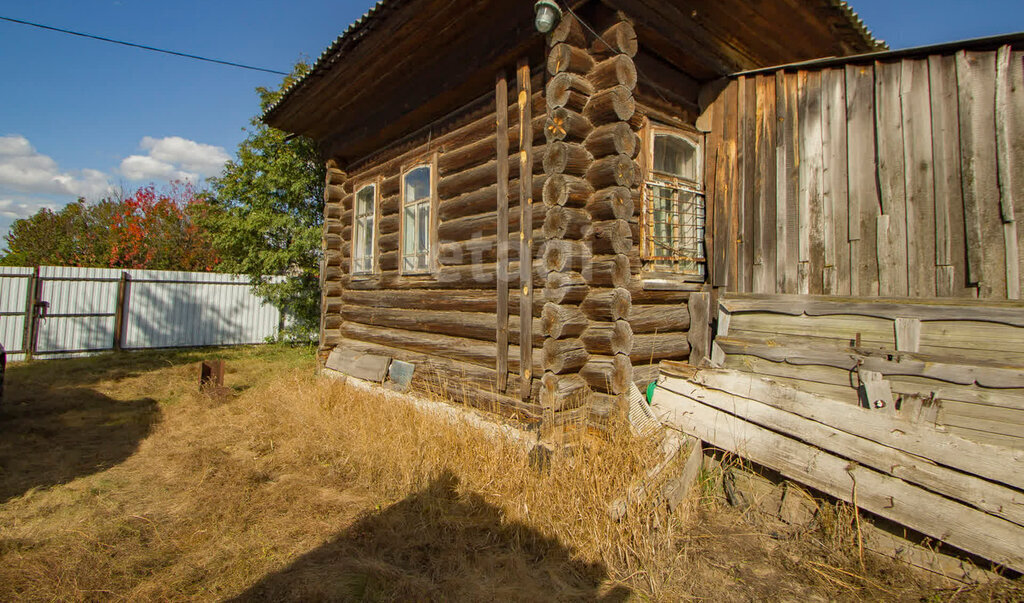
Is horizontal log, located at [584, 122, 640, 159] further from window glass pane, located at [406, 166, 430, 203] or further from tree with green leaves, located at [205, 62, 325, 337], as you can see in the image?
tree with green leaves, located at [205, 62, 325, 337]

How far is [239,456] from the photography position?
4863 millimetres

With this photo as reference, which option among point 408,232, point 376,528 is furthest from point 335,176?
point 376,528

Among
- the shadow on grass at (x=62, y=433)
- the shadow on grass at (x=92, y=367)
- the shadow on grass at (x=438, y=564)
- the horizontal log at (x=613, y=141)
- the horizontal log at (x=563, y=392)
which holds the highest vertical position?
the horizontal log at (x=613, y=141)

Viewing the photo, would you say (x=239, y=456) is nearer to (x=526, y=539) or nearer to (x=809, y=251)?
(x=526, y=539)

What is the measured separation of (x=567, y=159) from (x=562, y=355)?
1659 millimetres

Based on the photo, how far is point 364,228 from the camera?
7.92m

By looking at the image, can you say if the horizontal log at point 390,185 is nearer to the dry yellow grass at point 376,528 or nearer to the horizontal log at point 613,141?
the dry yellow grass at point 376,528

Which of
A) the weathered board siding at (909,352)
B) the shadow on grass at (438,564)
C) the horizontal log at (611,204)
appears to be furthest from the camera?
the horizontal log at (611,204)

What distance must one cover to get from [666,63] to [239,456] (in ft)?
19.6

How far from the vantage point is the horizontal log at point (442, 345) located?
4.85 m

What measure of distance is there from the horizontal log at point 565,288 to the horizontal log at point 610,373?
568mm

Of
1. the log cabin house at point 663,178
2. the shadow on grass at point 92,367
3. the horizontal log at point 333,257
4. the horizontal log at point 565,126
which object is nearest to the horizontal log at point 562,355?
the log cabin house at point 663,178

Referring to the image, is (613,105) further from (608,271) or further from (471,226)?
(471,226)

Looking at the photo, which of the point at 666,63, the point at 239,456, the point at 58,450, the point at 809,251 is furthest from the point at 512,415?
the point at 58,450
